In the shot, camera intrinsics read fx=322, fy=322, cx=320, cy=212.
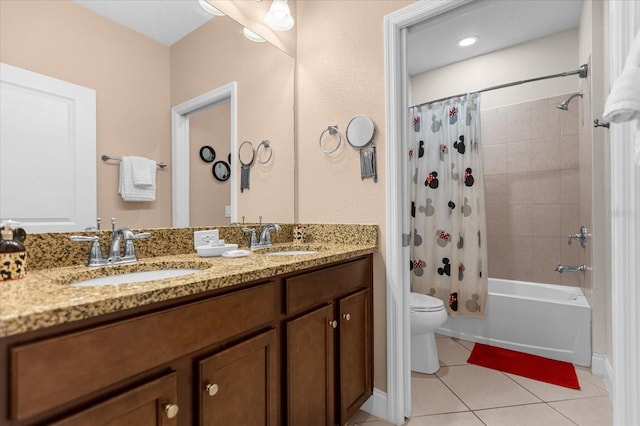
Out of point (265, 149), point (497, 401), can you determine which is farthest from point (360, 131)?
point (497, 401)

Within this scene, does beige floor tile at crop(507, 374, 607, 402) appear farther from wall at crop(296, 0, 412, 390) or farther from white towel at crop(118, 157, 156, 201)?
white towel at crop(118, 157, 156, 201)

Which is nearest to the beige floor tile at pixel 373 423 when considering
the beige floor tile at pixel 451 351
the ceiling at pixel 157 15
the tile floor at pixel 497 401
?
the tile floor at pixel 497 401

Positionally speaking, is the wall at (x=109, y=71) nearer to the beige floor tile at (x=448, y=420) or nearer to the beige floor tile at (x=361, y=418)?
the beige floor tile at (x=361, y=418)

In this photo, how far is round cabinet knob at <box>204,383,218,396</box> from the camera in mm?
851

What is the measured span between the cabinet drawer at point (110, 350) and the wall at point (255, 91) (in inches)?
35.6

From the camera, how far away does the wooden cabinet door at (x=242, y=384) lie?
858 millimetres

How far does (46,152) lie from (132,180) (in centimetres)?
28

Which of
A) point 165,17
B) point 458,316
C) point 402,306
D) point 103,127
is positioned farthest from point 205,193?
point 458,316

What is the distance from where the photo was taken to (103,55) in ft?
3.92

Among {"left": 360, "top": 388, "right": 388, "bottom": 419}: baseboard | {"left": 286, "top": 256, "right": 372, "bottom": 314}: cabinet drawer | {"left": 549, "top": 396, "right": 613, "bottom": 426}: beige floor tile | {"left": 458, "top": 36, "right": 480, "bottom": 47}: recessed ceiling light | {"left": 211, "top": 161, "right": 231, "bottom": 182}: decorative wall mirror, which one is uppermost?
{"left": 458, "top": 36, "right": 480, "bottom": 47}: recessed ceiling light

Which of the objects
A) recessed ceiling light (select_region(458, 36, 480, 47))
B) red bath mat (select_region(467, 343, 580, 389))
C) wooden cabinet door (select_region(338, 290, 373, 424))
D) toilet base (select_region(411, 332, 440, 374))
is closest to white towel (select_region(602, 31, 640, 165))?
wooden cabinet door (select_region(338, 290, 373, 424))

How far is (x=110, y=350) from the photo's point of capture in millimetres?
664

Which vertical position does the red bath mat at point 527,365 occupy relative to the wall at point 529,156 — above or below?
below

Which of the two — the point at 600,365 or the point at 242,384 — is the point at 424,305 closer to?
the point at 600,365
